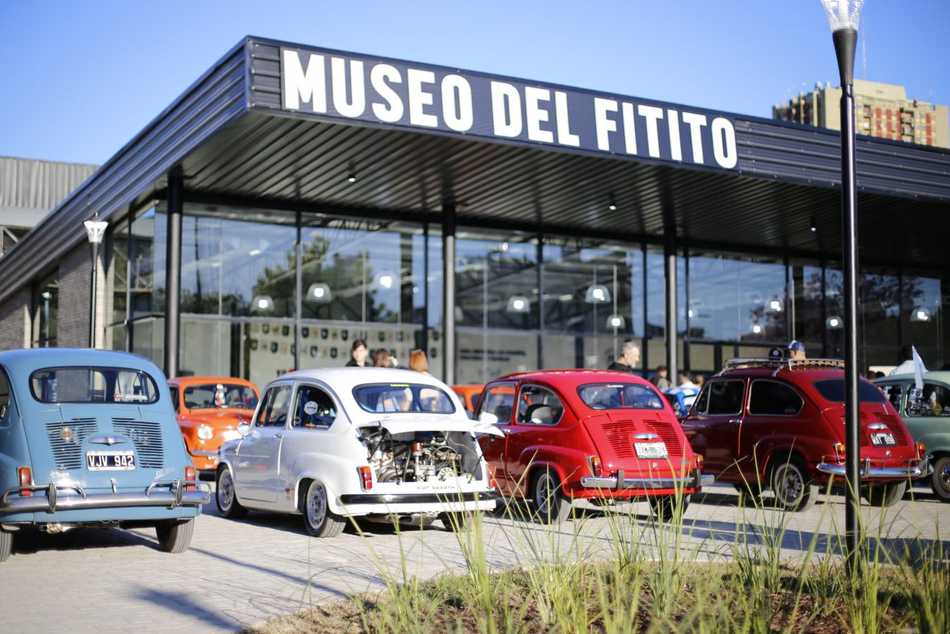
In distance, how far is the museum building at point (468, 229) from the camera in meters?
18.3

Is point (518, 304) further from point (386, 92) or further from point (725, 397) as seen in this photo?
point (725, 397)

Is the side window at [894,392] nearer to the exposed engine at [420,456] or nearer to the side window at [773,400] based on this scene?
the side window at [773,400]

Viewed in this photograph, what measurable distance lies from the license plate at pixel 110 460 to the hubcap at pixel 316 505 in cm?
211

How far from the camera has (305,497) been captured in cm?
1159

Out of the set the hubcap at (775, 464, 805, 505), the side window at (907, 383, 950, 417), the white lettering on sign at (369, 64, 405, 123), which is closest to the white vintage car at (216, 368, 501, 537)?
the hubcap at (775, 464, 805, 505)

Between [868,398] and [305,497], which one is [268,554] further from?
[868,398]

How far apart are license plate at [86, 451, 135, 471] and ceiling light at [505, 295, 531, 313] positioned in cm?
1831

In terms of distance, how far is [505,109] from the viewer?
18.5m

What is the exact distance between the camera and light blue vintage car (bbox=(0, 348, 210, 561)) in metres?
9.25

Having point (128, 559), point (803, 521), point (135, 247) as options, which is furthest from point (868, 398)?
point (135, 247)

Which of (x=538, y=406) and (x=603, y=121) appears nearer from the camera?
(x=538, y=406)

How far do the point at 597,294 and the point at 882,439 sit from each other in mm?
15650

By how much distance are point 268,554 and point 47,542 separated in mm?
2691

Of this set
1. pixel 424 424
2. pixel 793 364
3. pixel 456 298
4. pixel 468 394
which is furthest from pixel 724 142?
pixel 424 424
